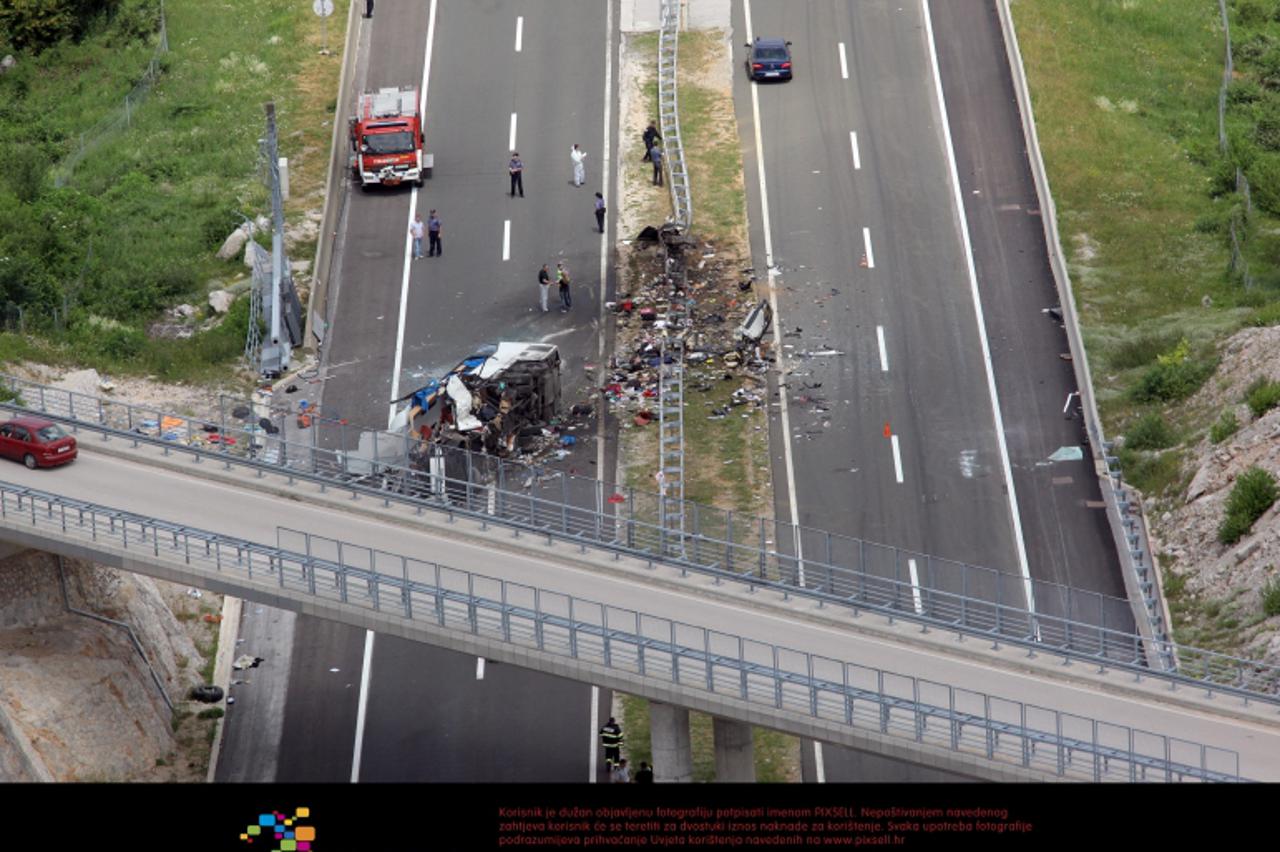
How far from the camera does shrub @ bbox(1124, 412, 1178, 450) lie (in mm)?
64625

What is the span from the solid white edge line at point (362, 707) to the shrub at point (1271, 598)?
65.8 ft

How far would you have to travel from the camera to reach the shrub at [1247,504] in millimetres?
59781

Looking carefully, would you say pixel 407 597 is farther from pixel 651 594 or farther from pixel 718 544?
pixel 718 544

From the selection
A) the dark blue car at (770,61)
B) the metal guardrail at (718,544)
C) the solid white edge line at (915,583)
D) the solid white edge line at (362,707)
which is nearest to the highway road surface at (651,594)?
the metal guardrail at (718,544)

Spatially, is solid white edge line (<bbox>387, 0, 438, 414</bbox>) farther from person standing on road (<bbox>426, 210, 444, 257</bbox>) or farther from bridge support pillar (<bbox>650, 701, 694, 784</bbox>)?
bridge support pillar (<bbox>650, 701, 694, 784</bbox>)

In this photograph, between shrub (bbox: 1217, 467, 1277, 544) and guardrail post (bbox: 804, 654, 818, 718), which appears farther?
shrub (bbox: 1217, 467, 1277, 544)

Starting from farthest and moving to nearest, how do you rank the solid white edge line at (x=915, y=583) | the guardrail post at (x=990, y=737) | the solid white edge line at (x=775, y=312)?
the solid white edge line at (x=775, y=312) < the solid white edge line at (x=915, y=583) < the guardrail post at (x=990, y=737)

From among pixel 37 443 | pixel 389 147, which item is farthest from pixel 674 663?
pixel 389 147

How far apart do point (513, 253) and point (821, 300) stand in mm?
9364

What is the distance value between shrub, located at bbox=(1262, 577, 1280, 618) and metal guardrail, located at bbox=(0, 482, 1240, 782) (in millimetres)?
9895

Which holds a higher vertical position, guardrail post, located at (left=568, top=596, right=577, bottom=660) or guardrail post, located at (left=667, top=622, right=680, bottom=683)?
guardrail post, located at (left=568, top=596, right=577, bottom=660)

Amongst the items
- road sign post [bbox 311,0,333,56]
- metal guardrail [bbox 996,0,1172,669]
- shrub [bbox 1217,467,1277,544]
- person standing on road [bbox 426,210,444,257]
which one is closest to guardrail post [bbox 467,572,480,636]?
metal guardrail [bbox 996,0,1172,669]

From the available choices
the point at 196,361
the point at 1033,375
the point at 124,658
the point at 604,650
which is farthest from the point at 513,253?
the point at 604,650
